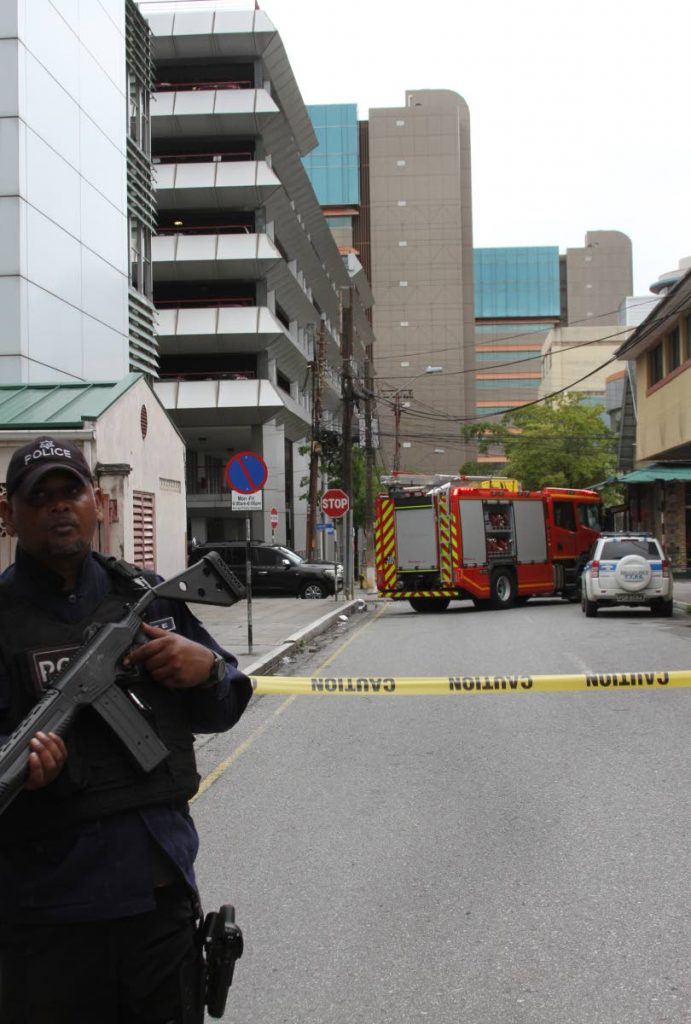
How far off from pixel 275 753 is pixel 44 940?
652cm

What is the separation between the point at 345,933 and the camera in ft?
15.3

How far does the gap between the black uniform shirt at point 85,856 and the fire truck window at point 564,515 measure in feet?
86.0

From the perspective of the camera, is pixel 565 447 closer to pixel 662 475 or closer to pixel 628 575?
pixel 662 475

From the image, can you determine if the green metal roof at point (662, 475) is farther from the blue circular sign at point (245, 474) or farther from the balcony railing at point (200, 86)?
the balcony railing at point (200, 86)

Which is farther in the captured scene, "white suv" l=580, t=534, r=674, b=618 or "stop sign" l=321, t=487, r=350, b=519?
"stop sign" l=321, t=487, r=350, b=519

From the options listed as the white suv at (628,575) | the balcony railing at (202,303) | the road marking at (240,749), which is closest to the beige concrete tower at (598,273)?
the balcony railing at (202,303)

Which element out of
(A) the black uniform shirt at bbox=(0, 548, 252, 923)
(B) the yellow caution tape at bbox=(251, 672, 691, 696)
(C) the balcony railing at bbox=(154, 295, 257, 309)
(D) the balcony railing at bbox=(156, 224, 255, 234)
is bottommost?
(B) the yellow caution tape at bbox=(251, 672, 691, 696)

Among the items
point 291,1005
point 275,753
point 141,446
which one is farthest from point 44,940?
point 141,446

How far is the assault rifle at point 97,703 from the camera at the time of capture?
221 cm

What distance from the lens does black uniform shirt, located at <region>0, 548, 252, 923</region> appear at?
235 cm

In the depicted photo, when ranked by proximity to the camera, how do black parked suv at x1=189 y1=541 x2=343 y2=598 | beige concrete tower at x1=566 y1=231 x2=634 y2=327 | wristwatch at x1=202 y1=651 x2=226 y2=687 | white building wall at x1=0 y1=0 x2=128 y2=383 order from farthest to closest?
beige concrete tower at x1=566 y1=231 x2=634 y2=327 → black parked suv at x1=189 y1=541 x2=343 y2=598 → white building wall at x1=0 y1=0 x2=128 y2=383 → wristwatch at x1=202 y1=651 x2=226 y2=687

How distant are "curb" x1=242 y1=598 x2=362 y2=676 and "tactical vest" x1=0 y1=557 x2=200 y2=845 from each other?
6218mm

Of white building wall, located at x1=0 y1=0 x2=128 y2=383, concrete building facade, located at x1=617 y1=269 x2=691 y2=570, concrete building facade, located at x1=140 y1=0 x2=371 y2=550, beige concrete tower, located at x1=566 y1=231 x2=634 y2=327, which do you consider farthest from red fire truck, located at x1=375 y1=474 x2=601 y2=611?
beige concrete tower, located at x1=566 y1=231 x2=634 y2=327

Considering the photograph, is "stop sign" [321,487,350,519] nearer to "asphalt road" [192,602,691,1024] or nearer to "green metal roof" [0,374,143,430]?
"green metal roof" [0,374,143,430]
